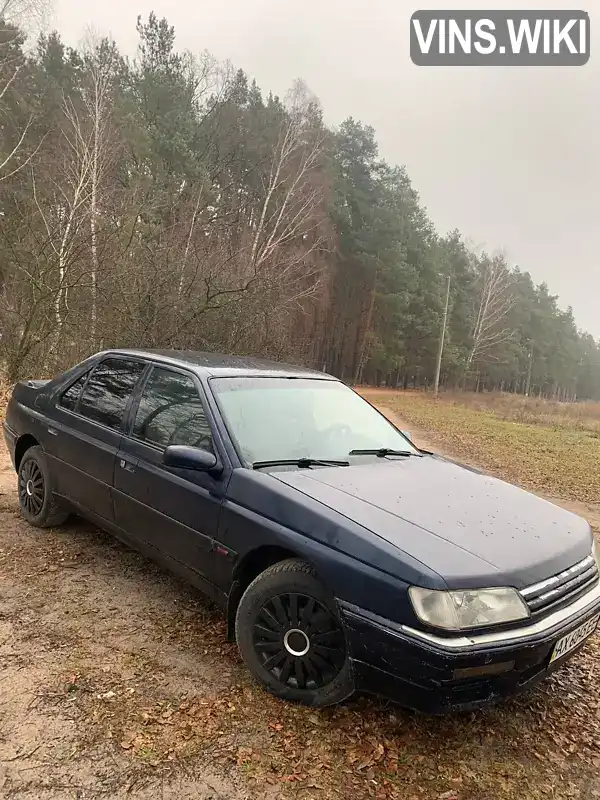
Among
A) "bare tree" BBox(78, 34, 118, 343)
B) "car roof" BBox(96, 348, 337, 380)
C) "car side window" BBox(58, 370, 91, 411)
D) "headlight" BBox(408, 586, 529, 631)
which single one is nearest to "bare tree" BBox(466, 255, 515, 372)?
"bare tree" BBox(78, 34, 118, 343)

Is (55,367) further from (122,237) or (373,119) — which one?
(373,119)

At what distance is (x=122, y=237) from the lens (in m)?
13.4

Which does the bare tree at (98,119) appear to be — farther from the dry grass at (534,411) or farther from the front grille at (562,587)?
the dry grass at (534,411)

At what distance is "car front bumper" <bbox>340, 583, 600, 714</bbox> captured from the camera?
2107 mm

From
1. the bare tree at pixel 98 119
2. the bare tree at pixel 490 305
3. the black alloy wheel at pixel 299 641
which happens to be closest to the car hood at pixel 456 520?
the black alloy wheel at pixel 299 641

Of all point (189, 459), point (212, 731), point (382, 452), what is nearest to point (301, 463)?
point (189, 459)

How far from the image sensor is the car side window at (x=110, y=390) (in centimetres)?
381

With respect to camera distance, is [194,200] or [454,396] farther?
[454,396]

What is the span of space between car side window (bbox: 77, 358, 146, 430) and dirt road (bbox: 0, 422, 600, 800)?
124 cm

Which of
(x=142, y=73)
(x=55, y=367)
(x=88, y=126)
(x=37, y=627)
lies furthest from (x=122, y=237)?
(x=142, y=73)

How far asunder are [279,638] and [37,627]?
141 centimetres

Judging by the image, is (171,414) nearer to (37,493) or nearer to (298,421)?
(298,421)

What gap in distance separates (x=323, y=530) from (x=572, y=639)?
1198mm

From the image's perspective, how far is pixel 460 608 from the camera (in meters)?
2.15
